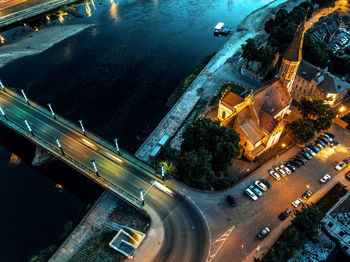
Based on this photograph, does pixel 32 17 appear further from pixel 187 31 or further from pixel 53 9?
pixel 187 31

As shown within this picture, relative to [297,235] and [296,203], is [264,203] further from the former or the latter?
[297,235]

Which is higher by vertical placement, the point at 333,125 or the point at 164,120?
the point at 333,125

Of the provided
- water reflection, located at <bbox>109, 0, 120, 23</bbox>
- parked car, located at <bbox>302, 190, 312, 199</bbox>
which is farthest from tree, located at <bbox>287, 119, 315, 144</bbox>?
water reflection, located at <bbox>109, 0, 120, 23</bbox>

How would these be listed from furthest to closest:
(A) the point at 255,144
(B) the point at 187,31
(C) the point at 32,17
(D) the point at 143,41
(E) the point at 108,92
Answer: (C) the point at 32,17 < (B) the point at 187,31 < (D) the point at 143,41 < (E) the point at 108,92 < (A) the point at 255,144

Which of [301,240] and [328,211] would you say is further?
[328,211]

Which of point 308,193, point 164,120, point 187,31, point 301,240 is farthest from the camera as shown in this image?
point 187,31

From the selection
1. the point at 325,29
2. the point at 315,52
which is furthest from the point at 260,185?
the point at 325,29

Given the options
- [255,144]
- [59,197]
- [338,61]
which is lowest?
[59,197]

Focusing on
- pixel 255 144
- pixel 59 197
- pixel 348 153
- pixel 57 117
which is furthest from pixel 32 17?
pixel 348 153
